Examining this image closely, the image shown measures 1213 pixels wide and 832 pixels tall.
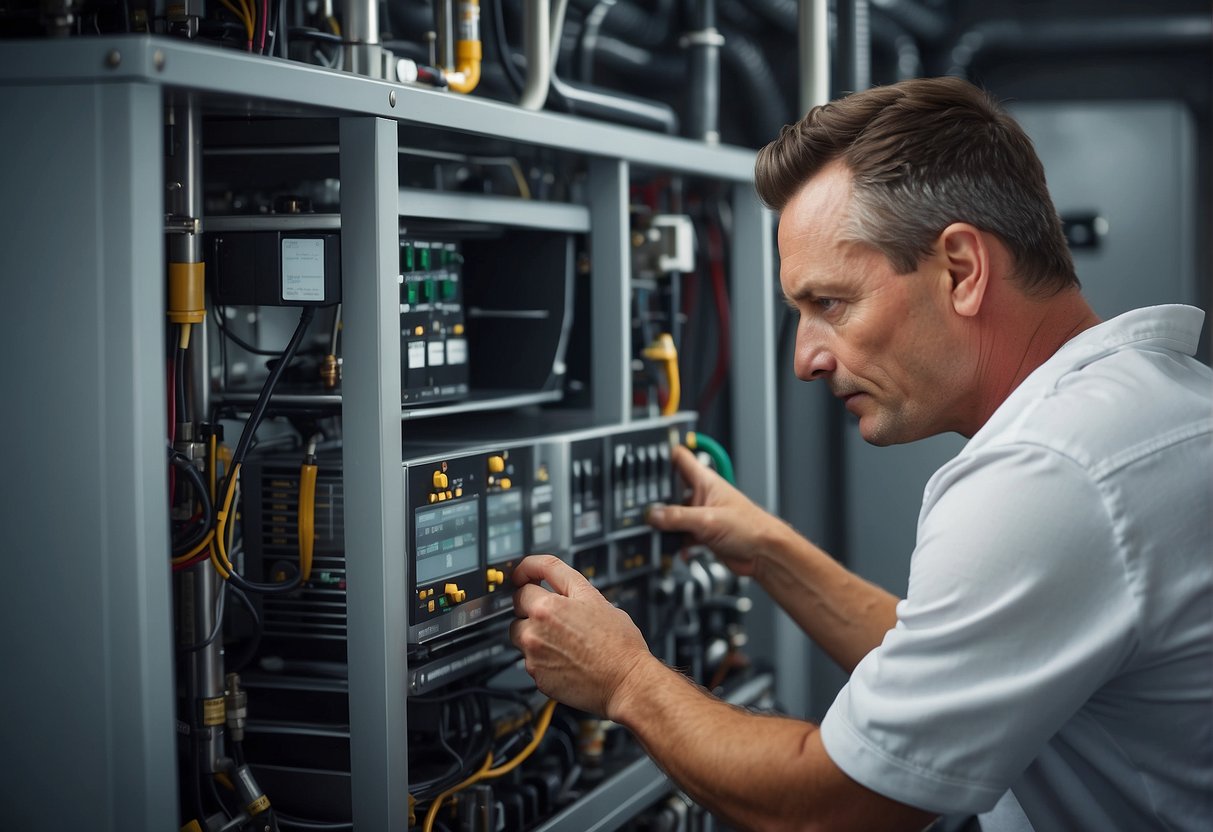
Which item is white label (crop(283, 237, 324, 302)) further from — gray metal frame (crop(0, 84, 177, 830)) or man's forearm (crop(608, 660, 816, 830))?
man's forearm (crop(608, 660, 816, 830))

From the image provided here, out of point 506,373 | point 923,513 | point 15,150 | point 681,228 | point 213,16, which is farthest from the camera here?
point 681,228

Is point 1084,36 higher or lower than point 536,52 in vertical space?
higher

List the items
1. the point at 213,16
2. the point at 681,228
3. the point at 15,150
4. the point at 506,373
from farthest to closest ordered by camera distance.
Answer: the point at 681,228, the point at 506,373, the point at 213,16, the point at 15,150

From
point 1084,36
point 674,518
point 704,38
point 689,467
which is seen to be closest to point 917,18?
point 1084,36

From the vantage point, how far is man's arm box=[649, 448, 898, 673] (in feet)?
6.28

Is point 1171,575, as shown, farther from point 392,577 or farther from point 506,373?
point 506,373

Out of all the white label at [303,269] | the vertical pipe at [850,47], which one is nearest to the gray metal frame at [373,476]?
the white label at [303,269]

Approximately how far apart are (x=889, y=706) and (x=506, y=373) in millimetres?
935

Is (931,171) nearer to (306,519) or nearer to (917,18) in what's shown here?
(306,519)

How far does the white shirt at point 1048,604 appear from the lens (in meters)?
1.16

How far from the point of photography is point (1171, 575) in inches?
47.2

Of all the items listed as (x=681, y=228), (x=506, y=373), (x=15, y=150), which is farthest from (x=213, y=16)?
(x=681, y=228)

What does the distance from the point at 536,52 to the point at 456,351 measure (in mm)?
431

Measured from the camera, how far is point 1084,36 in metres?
3.50
